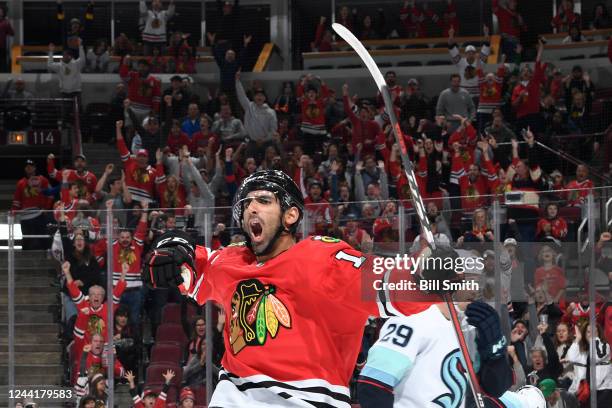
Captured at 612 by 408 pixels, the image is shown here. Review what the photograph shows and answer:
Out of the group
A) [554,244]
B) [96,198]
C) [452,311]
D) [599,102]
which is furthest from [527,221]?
[599,102]

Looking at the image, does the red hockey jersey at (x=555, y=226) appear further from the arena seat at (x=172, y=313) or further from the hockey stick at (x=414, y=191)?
the hockey stick at (x=414, y=191)

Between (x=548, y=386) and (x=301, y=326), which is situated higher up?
(x=301, y=326)

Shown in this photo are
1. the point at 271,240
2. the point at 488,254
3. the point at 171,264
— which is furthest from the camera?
the point at 488,254

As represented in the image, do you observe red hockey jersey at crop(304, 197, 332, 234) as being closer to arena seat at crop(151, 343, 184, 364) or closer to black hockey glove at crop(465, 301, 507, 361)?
arena seat at crop(151, 343, 184, 364)

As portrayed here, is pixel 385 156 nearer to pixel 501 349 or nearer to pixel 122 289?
pixel 122 289

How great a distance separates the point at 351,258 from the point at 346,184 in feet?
23.7

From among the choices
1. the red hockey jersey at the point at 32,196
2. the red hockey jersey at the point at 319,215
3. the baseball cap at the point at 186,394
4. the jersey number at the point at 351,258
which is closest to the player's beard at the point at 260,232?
the jersey number at the point at 351,258

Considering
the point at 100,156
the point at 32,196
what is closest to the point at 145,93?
the point at 100,156

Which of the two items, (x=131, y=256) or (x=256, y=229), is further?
(x=131, y=256)

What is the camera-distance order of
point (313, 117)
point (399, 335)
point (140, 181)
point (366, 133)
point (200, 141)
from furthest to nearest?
point (313, 117)
point (200, 141)
point (366, 133)
point (140, 181)
point (399, 335)

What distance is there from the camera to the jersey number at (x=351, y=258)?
13.4ft

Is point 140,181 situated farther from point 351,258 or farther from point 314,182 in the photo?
point 351,258

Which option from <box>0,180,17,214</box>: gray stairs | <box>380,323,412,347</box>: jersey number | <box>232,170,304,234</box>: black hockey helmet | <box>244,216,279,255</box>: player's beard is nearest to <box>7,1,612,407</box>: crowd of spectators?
<box>0,180,17,214</box>: gray stairs

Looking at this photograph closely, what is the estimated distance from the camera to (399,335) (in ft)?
16.0
